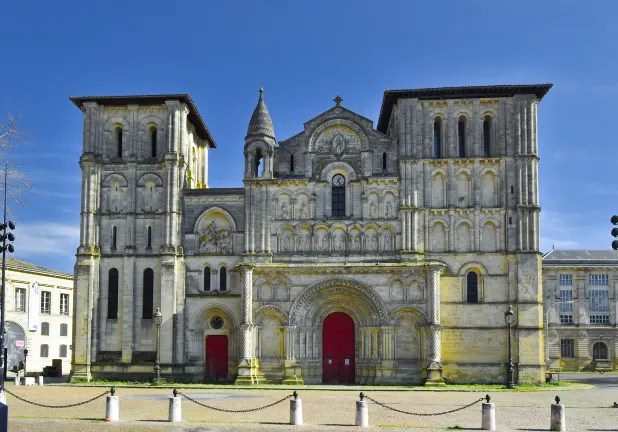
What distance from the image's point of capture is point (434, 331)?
44.6 meters

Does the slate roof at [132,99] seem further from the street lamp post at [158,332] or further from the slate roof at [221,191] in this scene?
the street lamp post at [158,332]

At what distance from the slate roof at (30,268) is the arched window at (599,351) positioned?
1902 inches

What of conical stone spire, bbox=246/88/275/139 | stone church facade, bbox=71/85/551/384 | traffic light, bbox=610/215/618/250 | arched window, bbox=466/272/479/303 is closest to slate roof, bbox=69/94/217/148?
stone church facade, bbox=71/85/551/384

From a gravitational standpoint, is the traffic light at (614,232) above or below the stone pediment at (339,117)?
below

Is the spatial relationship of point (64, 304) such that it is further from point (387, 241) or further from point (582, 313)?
point (582, 313)

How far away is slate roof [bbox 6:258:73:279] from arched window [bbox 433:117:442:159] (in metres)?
35.2

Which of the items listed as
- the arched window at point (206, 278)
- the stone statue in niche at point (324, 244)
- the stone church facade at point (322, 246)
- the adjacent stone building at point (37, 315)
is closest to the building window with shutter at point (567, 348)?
the stone church facade at point (322, 246)

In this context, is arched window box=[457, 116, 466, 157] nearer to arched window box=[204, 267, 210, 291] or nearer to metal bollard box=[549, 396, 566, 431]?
arched window box=[204, 267, 210, 291]

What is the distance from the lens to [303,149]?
48.8 metres

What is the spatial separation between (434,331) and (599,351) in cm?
3757

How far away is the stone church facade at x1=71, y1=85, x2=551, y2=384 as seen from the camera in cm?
4609

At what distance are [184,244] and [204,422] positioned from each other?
22.6 metres

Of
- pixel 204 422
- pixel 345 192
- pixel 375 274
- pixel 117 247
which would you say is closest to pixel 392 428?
pixel 204 422

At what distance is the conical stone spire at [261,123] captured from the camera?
1922 inches
